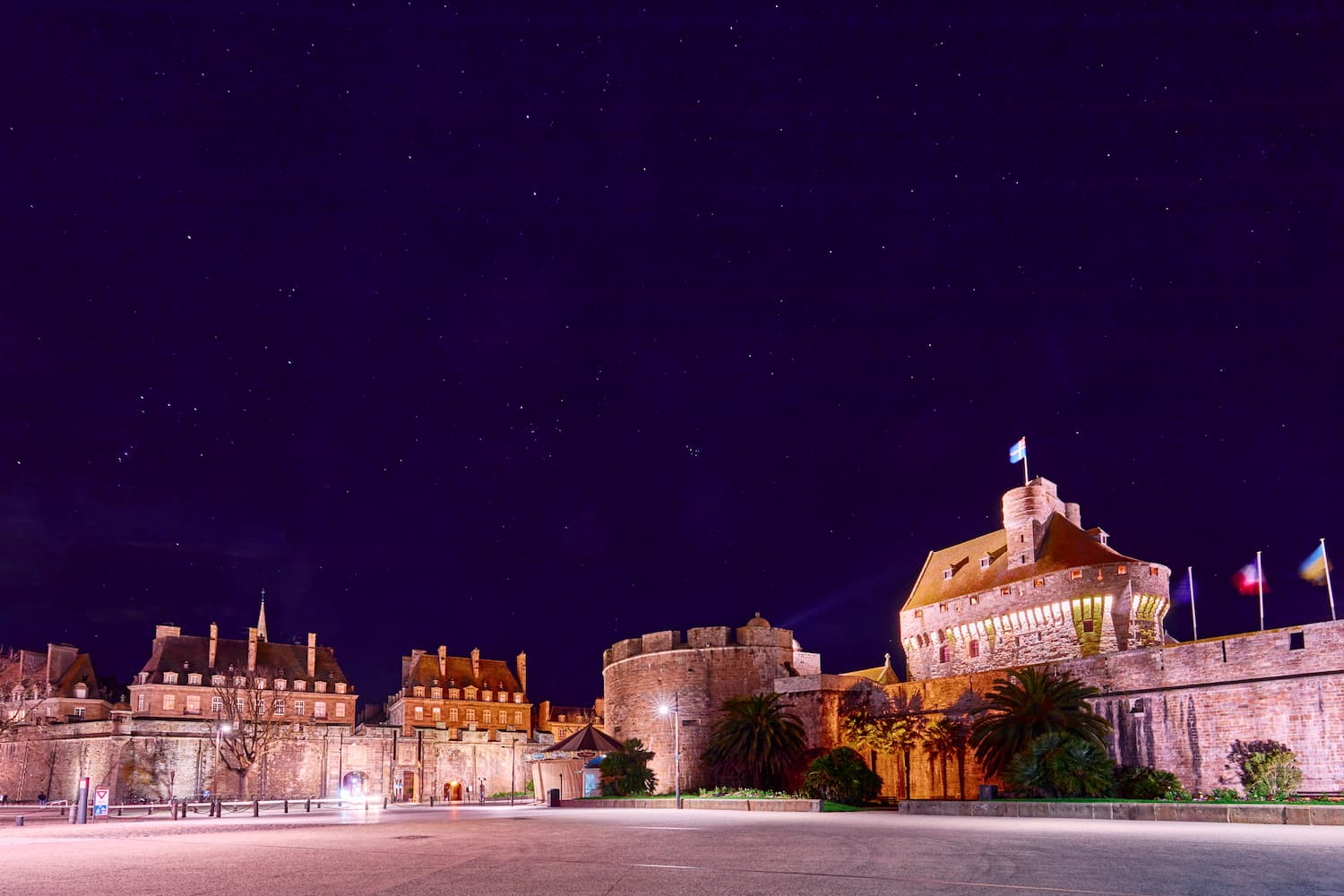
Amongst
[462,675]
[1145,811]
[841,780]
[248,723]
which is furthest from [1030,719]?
[462,675]

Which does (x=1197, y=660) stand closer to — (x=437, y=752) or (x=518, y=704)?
(x=437, y=752)

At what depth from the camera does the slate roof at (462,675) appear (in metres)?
81.2

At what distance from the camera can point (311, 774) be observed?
64.9m

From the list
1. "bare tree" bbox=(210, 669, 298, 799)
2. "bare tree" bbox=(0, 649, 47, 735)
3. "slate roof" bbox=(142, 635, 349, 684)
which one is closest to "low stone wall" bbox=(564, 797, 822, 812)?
"bare tree" bbox=(210, 669, 298, 799)

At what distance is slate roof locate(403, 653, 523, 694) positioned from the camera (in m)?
81.2

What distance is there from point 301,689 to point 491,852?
6553 cm

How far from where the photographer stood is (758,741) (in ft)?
142

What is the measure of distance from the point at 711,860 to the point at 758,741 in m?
30.6

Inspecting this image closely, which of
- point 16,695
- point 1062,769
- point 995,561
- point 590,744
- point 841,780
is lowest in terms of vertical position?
point 841,780

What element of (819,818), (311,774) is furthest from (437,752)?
(819,818)

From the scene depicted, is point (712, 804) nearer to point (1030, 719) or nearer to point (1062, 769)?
point (1030, 719)

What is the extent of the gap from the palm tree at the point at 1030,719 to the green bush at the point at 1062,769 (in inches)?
64.3

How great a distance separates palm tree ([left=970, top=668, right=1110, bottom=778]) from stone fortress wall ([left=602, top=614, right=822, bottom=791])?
58.9ft

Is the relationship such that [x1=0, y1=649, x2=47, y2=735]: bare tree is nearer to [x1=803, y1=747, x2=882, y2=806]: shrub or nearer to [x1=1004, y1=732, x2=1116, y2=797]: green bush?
[x1=803, y1=747, x2=882, y2=806]: shrub
